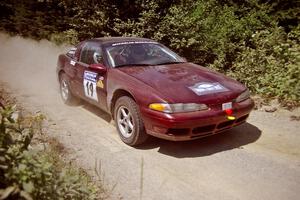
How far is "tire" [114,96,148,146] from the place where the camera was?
5383mm

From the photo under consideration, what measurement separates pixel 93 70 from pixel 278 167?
3384 millimetres

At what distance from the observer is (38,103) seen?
27.5ft

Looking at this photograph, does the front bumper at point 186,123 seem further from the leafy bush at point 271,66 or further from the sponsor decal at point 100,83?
the leafy bush at point 271,66

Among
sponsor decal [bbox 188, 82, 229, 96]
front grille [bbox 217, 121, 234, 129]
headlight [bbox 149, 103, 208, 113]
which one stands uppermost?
sponsor decal [bbox 188, 82, 229, 96]

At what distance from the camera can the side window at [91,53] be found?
21.6 feet

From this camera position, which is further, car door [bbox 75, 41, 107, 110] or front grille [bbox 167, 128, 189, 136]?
car door [bbox 75, 41, 107, 110]

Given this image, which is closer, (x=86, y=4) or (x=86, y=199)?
(x=86, y=199)

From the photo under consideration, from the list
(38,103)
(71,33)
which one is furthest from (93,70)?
(71,33)

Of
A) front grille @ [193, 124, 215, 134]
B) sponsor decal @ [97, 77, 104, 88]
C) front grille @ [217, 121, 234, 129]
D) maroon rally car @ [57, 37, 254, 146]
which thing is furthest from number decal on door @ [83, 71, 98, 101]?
front grille @ [217, 121, 234, 129]

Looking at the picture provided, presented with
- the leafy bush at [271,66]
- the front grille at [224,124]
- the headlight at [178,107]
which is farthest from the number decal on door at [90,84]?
the leafy bush at [271,66]

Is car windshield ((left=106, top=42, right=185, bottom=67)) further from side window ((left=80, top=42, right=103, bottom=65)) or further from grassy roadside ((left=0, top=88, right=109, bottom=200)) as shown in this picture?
grassy roadside ((left=0, top=88, right=109, bottom=200))

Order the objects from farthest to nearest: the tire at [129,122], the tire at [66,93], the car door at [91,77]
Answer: the tire at [66,93] < the car door at [91,77] < the tire at [129,122]

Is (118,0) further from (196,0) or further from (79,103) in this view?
(79,103)

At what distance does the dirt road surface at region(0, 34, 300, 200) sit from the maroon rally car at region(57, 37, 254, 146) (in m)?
0.35
